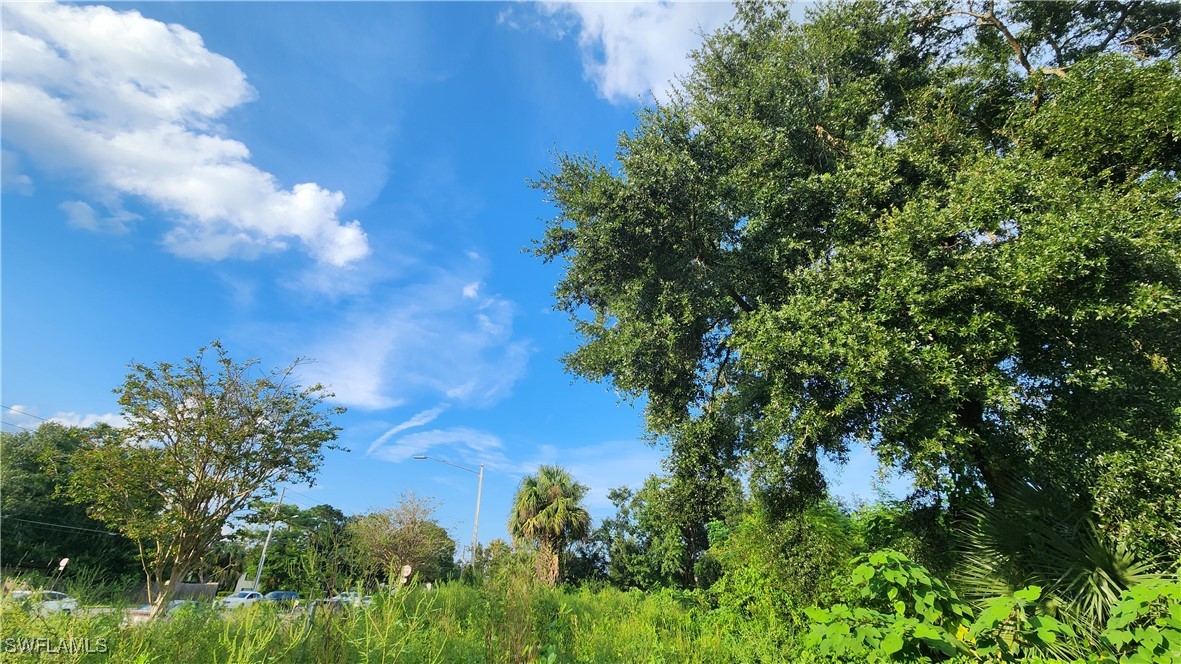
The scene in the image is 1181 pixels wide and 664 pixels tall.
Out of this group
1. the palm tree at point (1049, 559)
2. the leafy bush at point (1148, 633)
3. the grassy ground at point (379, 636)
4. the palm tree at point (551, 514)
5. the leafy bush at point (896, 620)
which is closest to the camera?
the grassy ground at point (379, 636)

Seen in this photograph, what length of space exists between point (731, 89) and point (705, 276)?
5.27 meters

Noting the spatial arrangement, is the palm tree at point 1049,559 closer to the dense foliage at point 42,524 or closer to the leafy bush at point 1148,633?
the leafy bush at point 1148,633

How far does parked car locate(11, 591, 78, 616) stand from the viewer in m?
3.29

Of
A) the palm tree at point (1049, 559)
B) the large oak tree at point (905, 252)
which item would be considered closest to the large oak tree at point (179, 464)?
the large oak tree at point (905, 252)

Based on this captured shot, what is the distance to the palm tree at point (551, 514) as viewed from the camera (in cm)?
2370

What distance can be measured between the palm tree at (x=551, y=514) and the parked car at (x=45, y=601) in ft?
66.4

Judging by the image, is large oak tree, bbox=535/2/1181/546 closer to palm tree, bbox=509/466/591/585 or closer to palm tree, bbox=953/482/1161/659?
palm tree, bbox=953/482/1161/659

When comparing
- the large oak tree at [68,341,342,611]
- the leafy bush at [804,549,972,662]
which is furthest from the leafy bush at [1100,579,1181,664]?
the large oak tree at [68,341,342,611]

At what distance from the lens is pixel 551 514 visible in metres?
24.3

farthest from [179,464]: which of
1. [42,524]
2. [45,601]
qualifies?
[42,524]

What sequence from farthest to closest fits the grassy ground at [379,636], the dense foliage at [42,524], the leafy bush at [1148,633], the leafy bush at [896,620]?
the dense foliage at [42,524] < the leafy bush at [896,620] < the leafy bush at [1148,633] < the grassy ground at [379,636]

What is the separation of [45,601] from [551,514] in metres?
22.1

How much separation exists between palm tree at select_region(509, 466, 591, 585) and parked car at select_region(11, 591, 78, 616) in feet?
66.4

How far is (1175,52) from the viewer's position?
10.6 m
